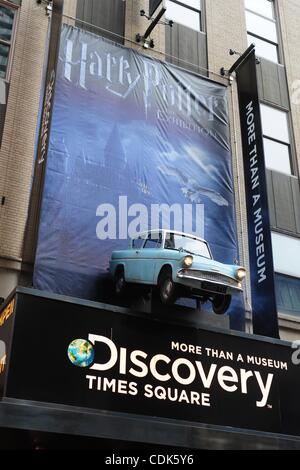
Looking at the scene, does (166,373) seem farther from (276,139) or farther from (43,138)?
(276,139)

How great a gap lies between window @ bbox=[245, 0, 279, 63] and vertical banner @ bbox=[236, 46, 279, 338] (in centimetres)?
352

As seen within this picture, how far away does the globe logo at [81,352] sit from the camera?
9188 mm

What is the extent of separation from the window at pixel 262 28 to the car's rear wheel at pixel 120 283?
10.1m

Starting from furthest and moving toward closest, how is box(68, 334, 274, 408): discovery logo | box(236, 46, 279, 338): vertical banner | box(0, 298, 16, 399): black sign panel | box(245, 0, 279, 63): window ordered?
box(245, 0, 279, 63): window < box(236, 46, 279, 338): vertical banner < box(68, 334, 274, 408): discovery logo < box(0, 298, 16, 399): black sign panel

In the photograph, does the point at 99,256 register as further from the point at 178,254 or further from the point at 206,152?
the point at 206,152

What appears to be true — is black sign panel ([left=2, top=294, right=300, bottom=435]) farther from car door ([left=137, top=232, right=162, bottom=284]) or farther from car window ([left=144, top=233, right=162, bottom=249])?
car window ([left=144, top=233, right=162, bottom=249])

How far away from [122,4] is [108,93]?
13.2ft

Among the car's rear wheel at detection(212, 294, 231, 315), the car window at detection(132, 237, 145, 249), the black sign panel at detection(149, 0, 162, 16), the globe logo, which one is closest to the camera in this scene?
the globe logo

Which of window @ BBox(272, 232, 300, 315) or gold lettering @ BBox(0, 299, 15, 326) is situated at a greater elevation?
window @ BBox(272, 232, 300, 315)

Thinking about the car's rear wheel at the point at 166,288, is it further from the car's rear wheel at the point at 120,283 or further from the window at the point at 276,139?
the window at the point at 276,139

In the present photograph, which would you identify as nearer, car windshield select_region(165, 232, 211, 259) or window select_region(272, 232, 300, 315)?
car windshield select_region(165, 232, 211, 259)

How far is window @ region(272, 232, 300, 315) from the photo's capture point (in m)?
14.4

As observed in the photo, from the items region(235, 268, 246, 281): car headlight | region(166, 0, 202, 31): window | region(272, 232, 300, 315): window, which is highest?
region(166, 0, 202, 31): window

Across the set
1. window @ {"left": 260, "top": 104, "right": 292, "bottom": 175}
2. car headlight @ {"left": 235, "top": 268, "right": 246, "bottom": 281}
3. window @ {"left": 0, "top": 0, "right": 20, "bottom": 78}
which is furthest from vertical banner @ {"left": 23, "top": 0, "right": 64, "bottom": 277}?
window @ {"left": 260, "top": 104, "right": 292, "bottom": 175}
